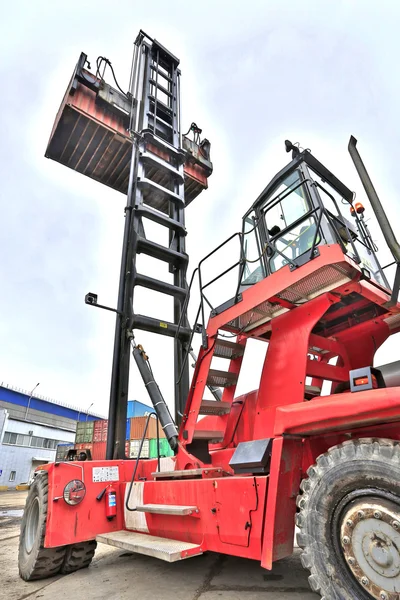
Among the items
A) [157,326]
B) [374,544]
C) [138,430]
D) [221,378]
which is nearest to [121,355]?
[157,326]

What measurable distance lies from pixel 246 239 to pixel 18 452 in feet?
114

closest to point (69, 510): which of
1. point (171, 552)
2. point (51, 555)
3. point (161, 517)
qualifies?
point (51, 555)

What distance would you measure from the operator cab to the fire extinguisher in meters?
3.08

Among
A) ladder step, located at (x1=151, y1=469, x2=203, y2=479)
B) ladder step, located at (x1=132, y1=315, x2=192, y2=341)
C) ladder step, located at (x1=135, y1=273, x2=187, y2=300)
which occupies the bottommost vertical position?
ladder step, located at (x1=151, y1=469, x2=203, y2=479)

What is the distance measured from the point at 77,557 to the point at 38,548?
52 cm

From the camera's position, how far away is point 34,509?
439 cm

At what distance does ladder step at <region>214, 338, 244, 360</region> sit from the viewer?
4203 mm

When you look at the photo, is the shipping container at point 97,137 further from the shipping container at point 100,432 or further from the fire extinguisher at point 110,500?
the shipping container at point 100,432

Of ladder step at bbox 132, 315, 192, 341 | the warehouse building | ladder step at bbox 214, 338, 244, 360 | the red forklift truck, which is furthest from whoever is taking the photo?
the warehouse building

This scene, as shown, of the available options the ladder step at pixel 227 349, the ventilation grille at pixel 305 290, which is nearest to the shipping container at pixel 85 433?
the ladder step at pixel 227 349

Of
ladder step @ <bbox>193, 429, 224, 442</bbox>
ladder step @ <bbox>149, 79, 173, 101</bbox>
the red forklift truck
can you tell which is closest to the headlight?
the red forklift truck

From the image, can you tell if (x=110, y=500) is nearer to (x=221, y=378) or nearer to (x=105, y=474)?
(x=105, y=474)

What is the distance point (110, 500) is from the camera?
14.0 ft

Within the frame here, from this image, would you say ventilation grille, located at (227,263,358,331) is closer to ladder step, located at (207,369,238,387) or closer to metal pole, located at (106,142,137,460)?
ladder step, located at (207,369,238,387)
